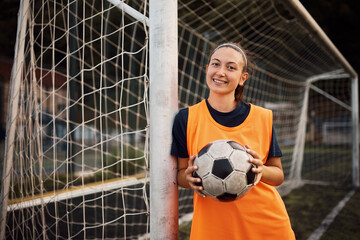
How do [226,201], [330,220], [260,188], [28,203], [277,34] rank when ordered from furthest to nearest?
[277,34] < [330,220] < [28,203] < [260,188] < [226,201]

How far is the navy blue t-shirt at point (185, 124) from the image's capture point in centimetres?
138

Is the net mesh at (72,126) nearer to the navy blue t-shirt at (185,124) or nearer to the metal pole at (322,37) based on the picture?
the navy blue t-shirt at (185,124)

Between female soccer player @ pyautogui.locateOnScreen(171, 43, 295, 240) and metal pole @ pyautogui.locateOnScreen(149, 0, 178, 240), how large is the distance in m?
0.06

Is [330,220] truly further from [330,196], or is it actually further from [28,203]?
[28,203]

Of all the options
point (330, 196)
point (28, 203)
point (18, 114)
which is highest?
point (18, 114)

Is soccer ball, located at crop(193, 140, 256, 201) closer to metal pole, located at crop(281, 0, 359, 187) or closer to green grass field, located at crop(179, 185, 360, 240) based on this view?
metal pole, located at crop(281, 0, 359, 187)

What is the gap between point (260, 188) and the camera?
54.4 inches

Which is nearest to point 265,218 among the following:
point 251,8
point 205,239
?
point 205,239

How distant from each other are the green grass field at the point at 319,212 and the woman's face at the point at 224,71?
214 cm

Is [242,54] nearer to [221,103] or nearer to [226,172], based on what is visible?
[221,103]

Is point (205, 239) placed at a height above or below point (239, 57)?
below

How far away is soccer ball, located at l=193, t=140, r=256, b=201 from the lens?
47.2 inches

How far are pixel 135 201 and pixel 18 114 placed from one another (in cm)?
264

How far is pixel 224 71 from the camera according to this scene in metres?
1.40
